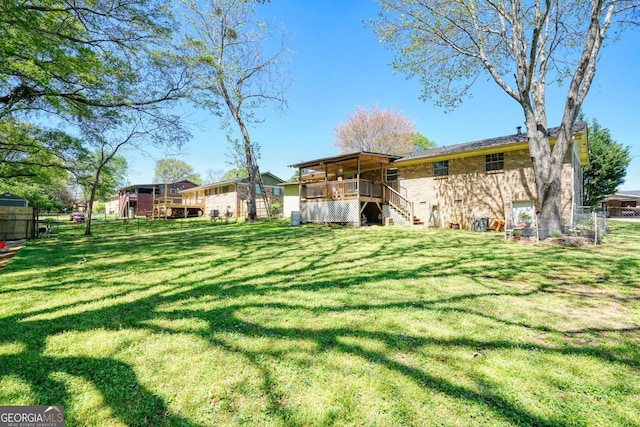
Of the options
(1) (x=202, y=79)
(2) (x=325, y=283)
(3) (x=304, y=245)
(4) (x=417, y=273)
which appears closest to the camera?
(2) (x=325, y=283)

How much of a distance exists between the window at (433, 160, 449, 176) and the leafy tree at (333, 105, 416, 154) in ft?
→ 58.0

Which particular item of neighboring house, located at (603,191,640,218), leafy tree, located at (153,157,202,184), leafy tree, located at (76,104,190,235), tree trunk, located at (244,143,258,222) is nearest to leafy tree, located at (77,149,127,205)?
leafy tree, located at (76,104,190,235)

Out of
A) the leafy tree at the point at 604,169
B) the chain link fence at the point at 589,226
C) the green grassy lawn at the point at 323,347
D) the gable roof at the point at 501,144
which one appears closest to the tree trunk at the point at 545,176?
the chain link fence at the point at 589,226

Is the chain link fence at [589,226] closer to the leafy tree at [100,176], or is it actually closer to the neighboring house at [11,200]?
the leafy tree at [100,176]

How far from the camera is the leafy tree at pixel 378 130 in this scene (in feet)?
110

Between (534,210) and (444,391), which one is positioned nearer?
(444,391)

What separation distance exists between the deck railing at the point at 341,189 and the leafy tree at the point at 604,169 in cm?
2375

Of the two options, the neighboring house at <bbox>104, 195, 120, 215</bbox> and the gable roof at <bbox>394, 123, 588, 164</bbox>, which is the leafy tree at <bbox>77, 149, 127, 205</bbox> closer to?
the gable roof at <bbox>394, 123, 588, 164</bbox>

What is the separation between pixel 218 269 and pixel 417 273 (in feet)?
13.1

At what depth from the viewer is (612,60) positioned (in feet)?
38.2

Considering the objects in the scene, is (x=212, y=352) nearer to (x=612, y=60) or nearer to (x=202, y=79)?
(x=202, y=79)

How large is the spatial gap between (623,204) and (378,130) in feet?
128

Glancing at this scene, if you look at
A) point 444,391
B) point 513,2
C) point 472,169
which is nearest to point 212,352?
point 444,391

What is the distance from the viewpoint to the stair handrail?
16453 mm
